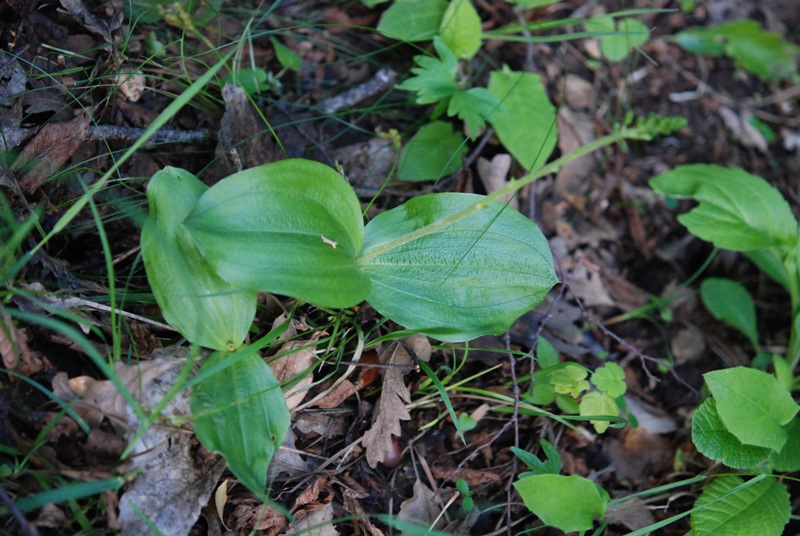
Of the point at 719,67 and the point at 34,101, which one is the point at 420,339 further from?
the point at 719,67

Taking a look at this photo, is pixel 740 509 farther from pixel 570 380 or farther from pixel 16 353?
pixel 16 353

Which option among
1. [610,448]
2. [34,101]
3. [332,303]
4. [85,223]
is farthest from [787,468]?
[34,101]

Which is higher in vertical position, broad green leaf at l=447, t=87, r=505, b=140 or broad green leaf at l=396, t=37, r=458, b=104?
broad green leaf at l=396, t=37, r=458, b=104

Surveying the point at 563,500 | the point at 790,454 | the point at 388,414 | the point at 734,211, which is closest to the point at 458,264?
the point at 388,414

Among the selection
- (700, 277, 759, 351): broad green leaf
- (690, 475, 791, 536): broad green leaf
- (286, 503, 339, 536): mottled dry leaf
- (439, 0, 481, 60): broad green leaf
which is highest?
(439, 0, 481, 60): broad green leaf

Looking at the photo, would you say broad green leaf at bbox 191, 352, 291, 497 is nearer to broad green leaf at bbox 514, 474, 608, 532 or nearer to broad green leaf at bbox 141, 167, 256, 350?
broad green leaf at bbox 141, 167, 256, 350

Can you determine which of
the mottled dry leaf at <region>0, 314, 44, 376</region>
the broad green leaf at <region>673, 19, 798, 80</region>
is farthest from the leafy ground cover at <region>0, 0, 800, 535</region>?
the broad green leaf at <region>673, 19, 798, 80</region>
